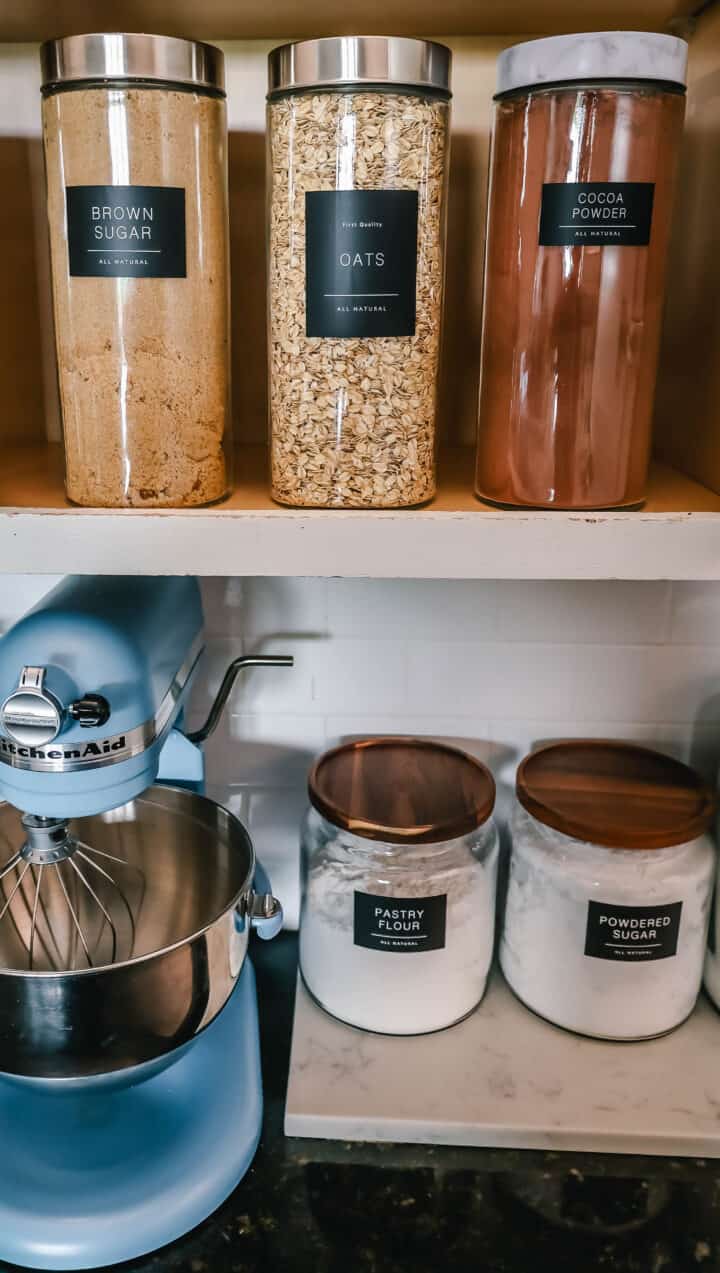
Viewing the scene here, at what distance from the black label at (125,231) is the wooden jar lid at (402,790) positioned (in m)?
0.45

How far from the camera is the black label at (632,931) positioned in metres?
0.80

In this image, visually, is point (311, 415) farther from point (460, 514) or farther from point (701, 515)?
point (701, 515)

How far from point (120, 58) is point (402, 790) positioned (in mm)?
585

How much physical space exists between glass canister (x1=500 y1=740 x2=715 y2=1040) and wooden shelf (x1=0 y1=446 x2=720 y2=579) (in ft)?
0.99

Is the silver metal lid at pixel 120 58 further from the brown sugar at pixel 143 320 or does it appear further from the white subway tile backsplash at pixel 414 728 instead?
the white subway tile backsplash at pixel 414 728

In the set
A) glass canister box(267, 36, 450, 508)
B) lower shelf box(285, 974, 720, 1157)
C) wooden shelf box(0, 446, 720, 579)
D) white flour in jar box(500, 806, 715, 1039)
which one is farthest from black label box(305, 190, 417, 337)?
lower shelf box(285, 974, 720, 1157)

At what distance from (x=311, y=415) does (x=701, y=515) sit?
24 cm

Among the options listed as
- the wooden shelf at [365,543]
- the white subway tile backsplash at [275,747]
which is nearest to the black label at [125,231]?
the wooden shelf at [365,543]

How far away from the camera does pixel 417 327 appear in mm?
581

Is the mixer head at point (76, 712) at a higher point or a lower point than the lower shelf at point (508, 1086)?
higher

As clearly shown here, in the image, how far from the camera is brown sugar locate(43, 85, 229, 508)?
0.55 metres

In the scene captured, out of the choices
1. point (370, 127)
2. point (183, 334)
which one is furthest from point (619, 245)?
point (183, 334)

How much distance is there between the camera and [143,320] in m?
0.57

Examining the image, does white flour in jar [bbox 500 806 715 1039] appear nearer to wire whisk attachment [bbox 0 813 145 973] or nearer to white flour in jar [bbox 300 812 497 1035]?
white flour in jar [bbox 300 812 497 1035]
